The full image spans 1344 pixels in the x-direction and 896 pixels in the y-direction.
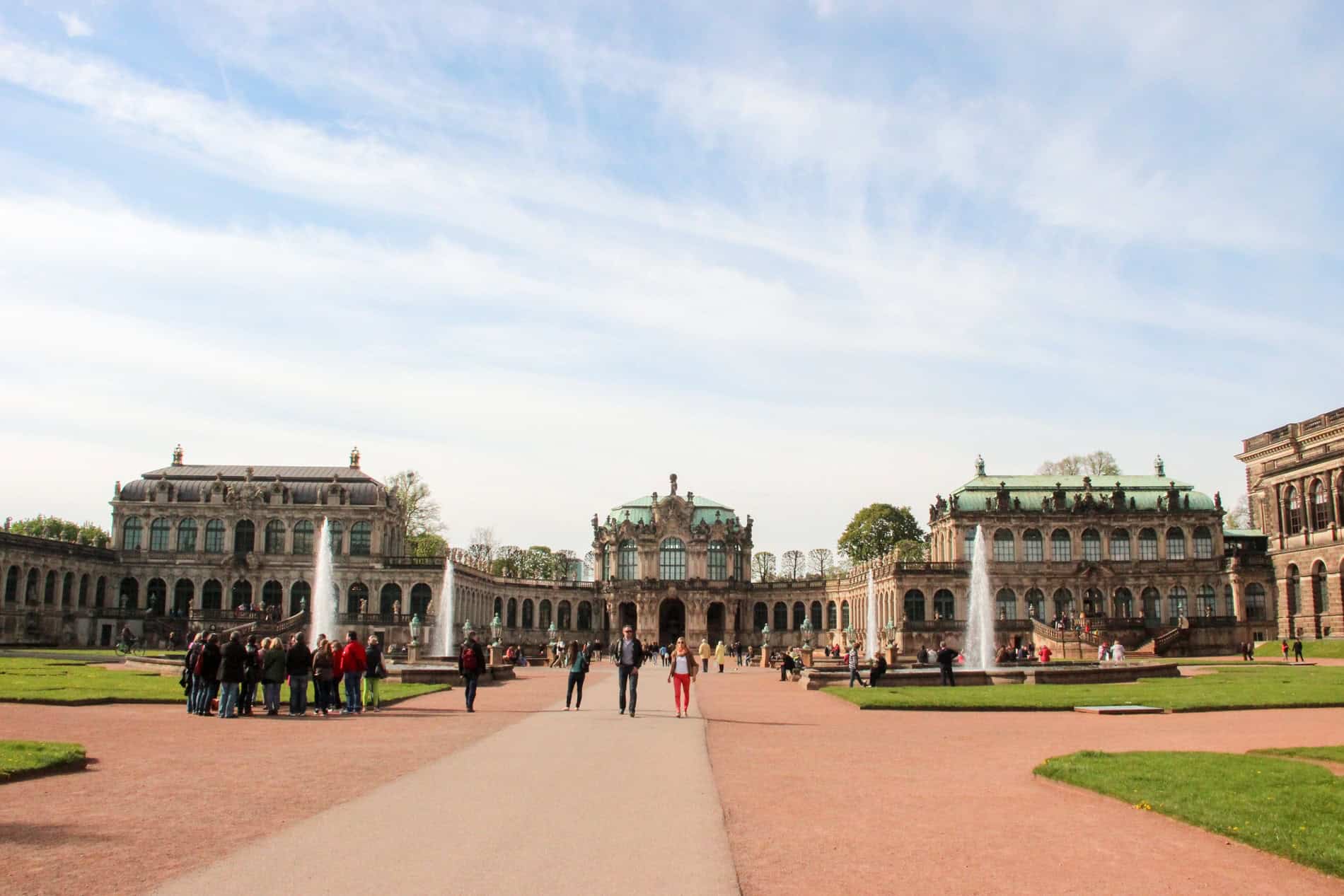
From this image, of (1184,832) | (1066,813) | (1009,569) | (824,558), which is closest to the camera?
(1184,832)

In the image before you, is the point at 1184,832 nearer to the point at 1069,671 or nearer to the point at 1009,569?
the point at 1069,671

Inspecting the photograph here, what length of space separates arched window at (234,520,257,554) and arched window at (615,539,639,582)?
33.9 m

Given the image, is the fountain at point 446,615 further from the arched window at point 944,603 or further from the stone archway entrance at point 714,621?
the arched window at point 944,603

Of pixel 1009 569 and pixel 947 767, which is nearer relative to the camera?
pixel 947 767

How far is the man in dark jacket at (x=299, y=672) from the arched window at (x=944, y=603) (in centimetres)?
7667

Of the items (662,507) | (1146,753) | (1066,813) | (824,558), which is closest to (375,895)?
(1066,813)

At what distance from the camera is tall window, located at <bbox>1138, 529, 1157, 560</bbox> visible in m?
97.8

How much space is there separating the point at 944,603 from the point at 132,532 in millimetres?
69739

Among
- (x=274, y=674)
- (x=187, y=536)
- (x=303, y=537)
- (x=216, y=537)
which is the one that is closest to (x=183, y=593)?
(x=187, y=536)

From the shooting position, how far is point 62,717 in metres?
25.8

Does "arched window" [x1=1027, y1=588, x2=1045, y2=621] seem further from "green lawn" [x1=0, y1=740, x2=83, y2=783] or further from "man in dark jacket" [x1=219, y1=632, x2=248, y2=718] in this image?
"green lawn" [x1=0, y1=740, x2=83, y2=783]

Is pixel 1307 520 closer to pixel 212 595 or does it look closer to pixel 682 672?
pixel 682 672

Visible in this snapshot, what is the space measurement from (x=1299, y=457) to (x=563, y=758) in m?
79.9

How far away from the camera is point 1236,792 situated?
50.3 feet
